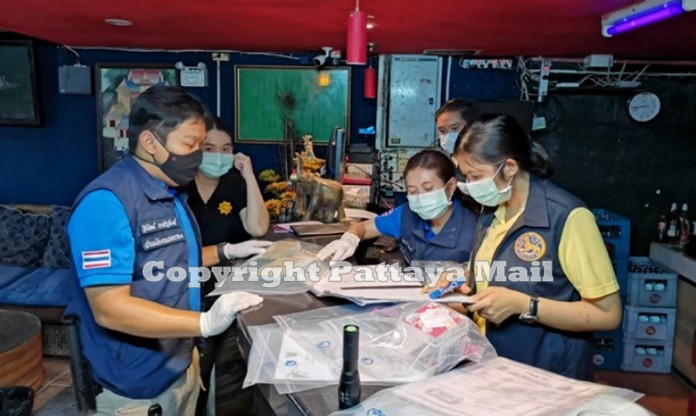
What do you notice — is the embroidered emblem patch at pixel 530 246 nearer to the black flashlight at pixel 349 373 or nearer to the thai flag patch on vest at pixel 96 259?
the black flashlight at pixel 349 373

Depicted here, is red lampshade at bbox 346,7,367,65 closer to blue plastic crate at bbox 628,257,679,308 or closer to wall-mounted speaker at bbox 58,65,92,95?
blue plastic crate at bbox 628,257,679,308

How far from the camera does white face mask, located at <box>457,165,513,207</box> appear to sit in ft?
4.89

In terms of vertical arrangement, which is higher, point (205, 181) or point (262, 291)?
point (205, 181)

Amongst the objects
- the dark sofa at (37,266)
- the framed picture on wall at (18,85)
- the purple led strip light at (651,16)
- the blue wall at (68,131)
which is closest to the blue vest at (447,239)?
the purple led strip light at (651,16)

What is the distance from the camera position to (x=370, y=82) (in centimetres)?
424

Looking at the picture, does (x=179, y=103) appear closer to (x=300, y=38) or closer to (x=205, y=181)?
(x=205, y=181)

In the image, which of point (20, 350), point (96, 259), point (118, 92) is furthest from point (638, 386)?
point (118, 92)

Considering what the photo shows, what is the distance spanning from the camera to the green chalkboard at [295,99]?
440cm

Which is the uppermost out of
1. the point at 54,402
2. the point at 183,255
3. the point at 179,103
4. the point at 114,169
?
the point at 179,103

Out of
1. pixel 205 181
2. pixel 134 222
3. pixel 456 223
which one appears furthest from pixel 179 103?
pixel 456 223

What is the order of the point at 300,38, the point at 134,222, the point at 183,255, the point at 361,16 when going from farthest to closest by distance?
the point at 300,38 < the point at 361,16 < the point at 183,255 < the point at 134,222

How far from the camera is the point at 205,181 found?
7.57ft

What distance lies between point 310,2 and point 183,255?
143cm

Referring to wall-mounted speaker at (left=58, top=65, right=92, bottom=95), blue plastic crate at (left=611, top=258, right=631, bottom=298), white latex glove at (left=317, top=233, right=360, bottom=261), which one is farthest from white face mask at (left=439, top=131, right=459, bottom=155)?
wall-mounted speaker at (left=58, top=65, right=92, bottom=95)
